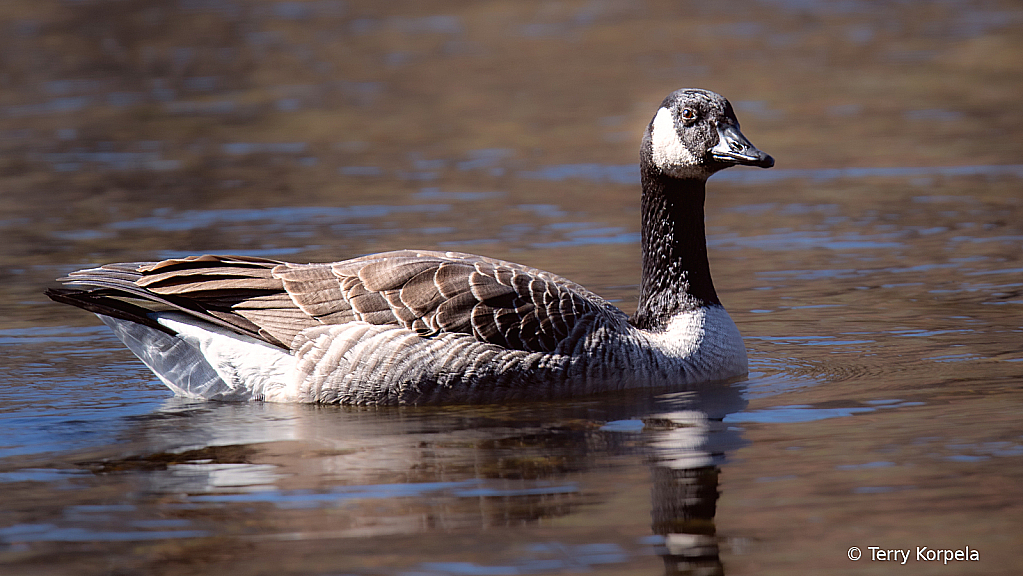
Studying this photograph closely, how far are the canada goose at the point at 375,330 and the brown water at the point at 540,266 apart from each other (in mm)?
224

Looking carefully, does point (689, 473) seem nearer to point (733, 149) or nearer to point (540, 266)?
point (733, 149)

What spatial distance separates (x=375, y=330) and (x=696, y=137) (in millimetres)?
2760

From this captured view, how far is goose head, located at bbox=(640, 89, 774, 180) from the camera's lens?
982cm

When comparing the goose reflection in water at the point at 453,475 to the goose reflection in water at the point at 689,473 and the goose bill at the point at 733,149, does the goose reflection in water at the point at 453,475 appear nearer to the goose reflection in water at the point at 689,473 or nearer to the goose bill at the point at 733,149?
the goose reflection in water at the point at 689,473

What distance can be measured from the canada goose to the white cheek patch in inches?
12.5

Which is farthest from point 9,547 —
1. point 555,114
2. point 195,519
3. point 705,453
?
point 555,114

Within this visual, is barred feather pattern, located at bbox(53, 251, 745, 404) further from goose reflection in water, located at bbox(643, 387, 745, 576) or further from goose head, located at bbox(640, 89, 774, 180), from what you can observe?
goose head, located at bbox(640, 89, 774, 180)

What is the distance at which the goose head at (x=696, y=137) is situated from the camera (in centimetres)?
982

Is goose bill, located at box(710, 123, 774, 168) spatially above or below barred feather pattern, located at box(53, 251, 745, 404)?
above

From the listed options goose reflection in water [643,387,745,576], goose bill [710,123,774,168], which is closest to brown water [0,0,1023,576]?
goose reflection in water [643,387,745,576]

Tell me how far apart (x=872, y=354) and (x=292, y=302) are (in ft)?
14.7

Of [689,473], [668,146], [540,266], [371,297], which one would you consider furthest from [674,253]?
[540,266]

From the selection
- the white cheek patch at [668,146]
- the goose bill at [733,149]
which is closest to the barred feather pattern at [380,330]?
the white cheek patch at [668,146]

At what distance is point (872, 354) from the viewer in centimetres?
1048
